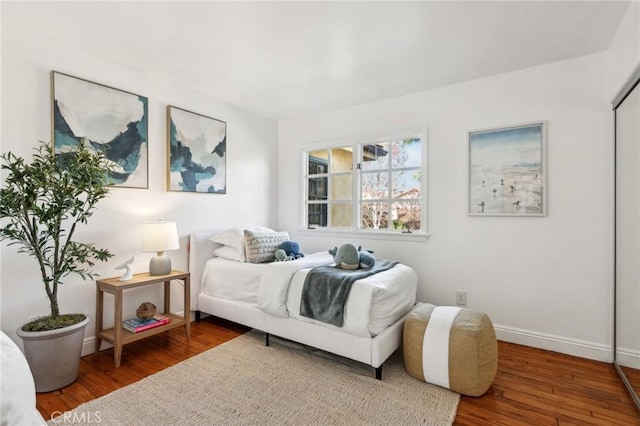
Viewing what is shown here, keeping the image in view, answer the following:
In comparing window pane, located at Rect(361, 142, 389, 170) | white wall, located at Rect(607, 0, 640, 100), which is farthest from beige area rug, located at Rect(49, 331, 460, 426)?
white wall, located at Rect(607, 0, 640, 100)

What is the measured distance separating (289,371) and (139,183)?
208 centimetres

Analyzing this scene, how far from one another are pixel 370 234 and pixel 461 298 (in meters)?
1.11

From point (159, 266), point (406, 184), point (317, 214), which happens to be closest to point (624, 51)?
point (406, 184)

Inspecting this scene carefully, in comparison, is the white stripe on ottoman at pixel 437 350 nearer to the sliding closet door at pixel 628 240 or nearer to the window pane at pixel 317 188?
the sliding closet door at pixel 628 240

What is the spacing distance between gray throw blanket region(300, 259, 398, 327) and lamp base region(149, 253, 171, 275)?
1.26 metres

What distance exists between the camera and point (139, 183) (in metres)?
2.84

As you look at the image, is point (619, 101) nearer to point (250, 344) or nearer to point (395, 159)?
point (395, 159)

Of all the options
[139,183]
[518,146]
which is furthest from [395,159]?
[139,183]

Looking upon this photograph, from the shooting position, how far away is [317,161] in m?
4.14

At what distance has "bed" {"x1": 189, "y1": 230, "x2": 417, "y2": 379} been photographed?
2135mm

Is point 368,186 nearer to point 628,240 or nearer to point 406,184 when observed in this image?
point 406,184

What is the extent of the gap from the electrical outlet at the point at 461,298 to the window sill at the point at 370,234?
1.95 feet

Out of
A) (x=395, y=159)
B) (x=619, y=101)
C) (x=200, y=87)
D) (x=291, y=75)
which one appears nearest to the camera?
(x=619, y=101)

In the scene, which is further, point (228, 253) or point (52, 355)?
point (228, 253)
